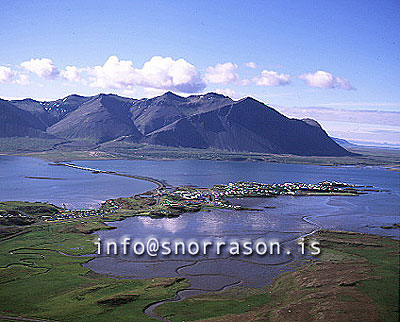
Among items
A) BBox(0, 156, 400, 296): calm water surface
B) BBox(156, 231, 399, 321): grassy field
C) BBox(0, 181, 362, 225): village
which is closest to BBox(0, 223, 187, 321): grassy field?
BBox(0, 156, 400, 296): calm water surface

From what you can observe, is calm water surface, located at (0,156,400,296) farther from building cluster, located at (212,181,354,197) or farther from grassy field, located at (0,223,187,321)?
building cluster, located at (212,181,354,197)

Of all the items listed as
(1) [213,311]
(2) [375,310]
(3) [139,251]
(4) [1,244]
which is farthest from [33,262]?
(2) [375,310]

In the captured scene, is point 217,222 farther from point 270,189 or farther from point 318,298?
point 270,189

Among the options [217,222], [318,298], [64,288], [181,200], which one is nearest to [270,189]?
[181,200]

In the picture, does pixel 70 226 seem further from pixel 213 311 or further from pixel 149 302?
pixel 213 311

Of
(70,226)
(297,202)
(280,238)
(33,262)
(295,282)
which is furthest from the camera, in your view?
(297,202)

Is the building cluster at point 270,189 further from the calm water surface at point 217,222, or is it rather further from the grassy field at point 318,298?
the grassy field at point 318,298
